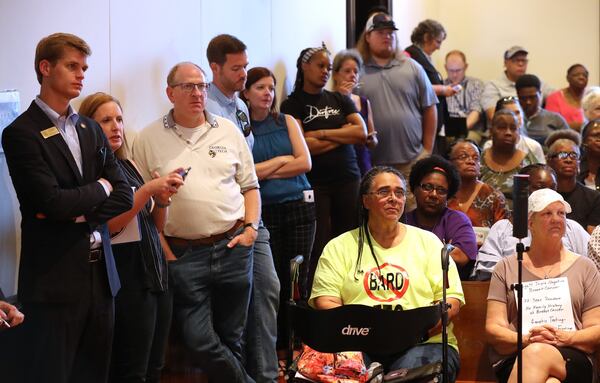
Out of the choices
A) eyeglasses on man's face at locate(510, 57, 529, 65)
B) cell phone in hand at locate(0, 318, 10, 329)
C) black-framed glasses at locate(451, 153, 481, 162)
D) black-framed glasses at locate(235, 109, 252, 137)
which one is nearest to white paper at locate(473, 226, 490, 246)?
black-framed glasses at locate(451, 153, 481, 162)

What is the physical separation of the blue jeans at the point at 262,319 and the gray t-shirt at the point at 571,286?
41.3 inches

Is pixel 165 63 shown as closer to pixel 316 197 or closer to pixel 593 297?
pixel 316 197

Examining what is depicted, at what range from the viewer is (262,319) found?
4.50 metres

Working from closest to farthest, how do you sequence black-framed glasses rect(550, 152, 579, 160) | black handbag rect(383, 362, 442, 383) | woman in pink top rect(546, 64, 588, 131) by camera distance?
black handbag rect(383, 362, 442, 383) < black-framed glasses rect(550, 152, 579, 160) < woman in pink top rect(546, 64, 588, 131)

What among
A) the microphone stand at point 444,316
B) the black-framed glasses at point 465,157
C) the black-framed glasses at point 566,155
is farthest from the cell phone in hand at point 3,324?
the black-framed glasses at point 566,155

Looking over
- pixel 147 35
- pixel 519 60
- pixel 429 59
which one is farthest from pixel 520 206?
pixel 519 60

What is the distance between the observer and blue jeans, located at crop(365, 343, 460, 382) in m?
3.81

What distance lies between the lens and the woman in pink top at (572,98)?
927 cm

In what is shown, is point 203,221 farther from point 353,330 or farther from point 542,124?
point 542,124

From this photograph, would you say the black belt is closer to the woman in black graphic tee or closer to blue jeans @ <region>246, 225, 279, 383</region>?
blue jeans @ <region>246, 225, 279, 383</region>

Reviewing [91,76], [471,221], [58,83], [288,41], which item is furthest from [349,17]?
[58,83]

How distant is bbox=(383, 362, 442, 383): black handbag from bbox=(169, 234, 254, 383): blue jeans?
34.2 inches

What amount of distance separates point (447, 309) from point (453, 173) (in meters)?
1.45

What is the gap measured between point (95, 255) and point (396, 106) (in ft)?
12.6
